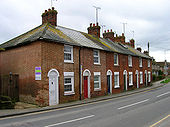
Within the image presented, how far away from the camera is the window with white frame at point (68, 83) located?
49.1 feet

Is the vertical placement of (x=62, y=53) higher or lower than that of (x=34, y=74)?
higher

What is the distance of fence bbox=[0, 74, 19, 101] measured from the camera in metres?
14.6

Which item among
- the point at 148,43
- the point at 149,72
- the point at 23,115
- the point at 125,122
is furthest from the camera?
the point at 148,43

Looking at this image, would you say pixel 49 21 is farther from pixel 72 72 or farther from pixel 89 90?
pixel 89 90

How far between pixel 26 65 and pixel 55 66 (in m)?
2.63

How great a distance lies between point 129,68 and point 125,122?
61.3ft

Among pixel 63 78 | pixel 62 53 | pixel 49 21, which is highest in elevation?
pixel 49 21

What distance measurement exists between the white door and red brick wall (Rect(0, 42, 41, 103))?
1.11 metres

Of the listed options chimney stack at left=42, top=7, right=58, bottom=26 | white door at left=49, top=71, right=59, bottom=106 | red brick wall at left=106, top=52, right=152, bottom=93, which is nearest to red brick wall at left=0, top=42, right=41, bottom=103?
white door at left=49, top=71, right=59, bottom=106

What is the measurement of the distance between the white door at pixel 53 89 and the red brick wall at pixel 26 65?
111 centimetres

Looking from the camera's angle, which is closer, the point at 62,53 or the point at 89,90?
the point at 62,53

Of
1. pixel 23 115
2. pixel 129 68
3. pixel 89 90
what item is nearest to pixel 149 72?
pixel 129 68

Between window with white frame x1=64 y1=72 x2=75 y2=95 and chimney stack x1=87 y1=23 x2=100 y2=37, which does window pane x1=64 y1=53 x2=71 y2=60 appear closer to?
window with white frame x1=64 y1=72 x2=75 y2=95

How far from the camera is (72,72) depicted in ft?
50.9
